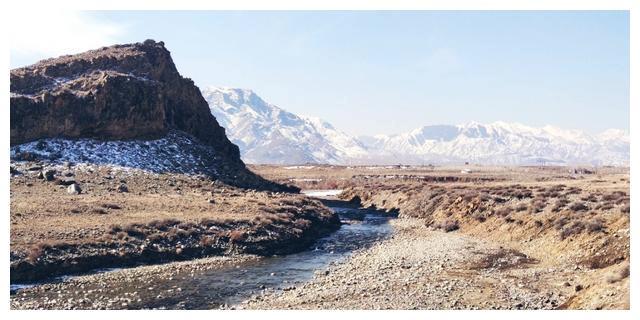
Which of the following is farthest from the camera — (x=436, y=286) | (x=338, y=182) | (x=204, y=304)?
(x=338, y=182)

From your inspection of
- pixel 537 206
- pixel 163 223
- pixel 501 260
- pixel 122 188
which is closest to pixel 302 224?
pixel 163 223

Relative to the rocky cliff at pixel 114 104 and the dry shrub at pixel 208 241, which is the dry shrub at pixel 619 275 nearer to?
the dry shrub at pixel 208 241

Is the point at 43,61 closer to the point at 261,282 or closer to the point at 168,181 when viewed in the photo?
the point at 168,181

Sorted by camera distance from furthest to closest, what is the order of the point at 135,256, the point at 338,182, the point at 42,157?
1. the point at 338,182
2. the point at 42,157
3. the point at 135,256

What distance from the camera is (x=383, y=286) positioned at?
2452cm

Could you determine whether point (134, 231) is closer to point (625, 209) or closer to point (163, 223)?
point (163, 223)

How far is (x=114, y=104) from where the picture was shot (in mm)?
57312

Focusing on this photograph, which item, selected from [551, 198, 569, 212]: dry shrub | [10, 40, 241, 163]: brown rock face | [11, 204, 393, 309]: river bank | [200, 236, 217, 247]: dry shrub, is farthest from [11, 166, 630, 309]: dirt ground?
[10, 40, 241, 163]: brown rock face

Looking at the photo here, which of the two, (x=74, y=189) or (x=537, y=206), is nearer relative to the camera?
(x=537, y=206)

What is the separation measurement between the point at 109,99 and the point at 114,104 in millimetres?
833

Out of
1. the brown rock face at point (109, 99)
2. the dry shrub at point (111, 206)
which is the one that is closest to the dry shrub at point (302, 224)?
the dry shrub at point (111, 206)

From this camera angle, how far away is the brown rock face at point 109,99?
5300 cm
